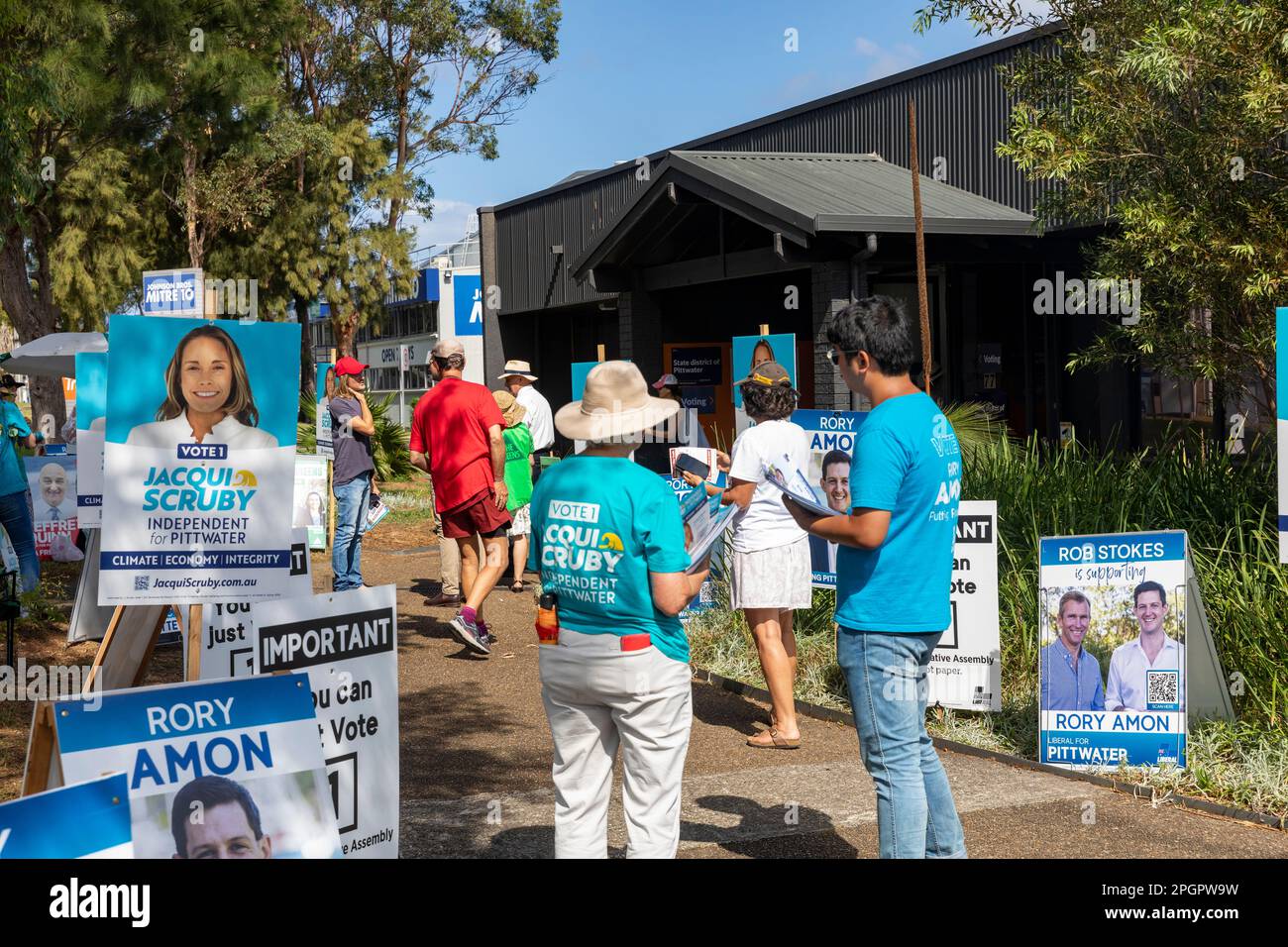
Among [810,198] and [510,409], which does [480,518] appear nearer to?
[510,409]

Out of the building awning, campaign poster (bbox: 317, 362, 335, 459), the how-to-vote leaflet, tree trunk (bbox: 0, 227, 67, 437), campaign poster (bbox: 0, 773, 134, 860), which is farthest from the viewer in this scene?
tree trunk (bbox: 0, 227, 67, 437)

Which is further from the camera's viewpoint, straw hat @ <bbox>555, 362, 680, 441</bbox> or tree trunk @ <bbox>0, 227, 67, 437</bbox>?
tree trunk @ <bbox>0, 227, 67, 437</bbox>

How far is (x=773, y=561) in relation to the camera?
690 centimetres

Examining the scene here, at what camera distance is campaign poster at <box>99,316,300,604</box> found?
5289 millimetres

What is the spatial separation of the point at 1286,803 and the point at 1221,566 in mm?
1865

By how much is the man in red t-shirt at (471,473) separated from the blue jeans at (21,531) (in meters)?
3.85

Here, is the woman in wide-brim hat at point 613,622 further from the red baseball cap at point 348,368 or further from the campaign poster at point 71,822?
the red baseball cap at point 348,368

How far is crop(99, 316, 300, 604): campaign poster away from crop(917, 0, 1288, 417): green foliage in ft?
17.1

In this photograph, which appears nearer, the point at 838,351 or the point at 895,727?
the point at 895,727

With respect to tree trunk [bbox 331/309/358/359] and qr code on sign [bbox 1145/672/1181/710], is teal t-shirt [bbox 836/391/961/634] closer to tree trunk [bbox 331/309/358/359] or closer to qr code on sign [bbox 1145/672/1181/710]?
qr code on sign [bbox 1145/672/1181/710]

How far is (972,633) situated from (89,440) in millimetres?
5003

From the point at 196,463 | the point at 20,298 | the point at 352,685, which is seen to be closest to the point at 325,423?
the point at 20,298

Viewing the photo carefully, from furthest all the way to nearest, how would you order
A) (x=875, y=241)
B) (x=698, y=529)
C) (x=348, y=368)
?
(x=875, y=241), (x=348, y=368), (x=698, y=529)

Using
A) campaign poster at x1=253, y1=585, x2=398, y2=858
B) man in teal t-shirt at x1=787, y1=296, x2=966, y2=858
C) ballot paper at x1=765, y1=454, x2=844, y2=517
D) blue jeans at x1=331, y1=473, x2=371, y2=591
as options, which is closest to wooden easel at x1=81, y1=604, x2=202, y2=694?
campaign poster at x1=253, y1=585, x2=398, y2=858
